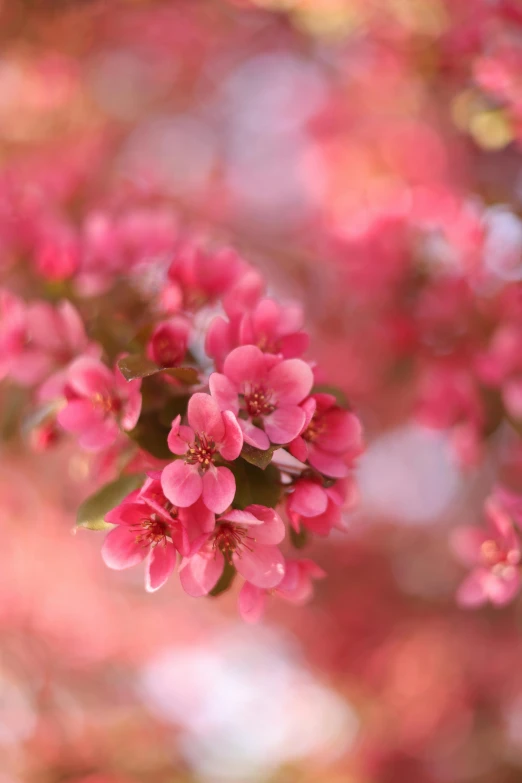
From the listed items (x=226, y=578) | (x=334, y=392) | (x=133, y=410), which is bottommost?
(x=226, y=578)

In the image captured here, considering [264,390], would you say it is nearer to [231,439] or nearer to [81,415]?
[231,439]

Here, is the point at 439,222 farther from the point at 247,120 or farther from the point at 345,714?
the point at 345,714

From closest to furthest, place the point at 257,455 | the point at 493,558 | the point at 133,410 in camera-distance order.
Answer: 1. the point at 257,455
2. the point at 133,410
3. the point at 493,558

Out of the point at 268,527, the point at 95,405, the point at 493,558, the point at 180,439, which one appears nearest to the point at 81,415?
the point at 95,405

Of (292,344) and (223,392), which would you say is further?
(292,344)

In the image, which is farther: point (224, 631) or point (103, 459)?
point (224, 631)

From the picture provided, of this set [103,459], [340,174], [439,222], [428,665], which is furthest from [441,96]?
[428,665]
